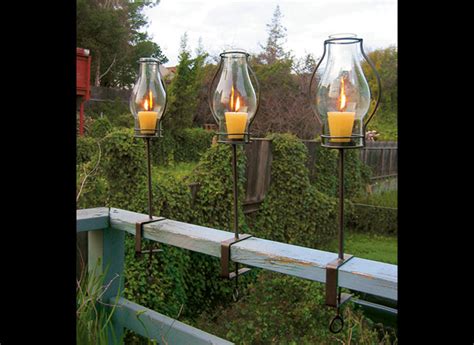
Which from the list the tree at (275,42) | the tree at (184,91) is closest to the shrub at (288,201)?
the tree at (184,91)

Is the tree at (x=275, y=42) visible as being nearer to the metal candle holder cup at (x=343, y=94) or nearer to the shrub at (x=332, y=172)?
the shrub at (x=332, y=172)

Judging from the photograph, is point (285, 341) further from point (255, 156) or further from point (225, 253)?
point (255, 156)

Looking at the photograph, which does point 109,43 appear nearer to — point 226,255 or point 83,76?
point 83,76

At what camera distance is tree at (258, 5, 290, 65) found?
7.84 m

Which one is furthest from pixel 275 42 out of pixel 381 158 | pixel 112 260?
pixel 112 260

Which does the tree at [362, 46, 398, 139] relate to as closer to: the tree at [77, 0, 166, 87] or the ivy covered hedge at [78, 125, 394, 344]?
the ivy covered hedge at [78, 125, 394, 344]

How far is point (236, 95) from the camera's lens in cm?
104

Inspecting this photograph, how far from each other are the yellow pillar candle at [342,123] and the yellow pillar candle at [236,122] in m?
0.25

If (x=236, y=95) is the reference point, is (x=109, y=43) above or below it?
above

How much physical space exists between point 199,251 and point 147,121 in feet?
1.33
